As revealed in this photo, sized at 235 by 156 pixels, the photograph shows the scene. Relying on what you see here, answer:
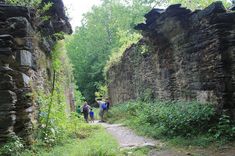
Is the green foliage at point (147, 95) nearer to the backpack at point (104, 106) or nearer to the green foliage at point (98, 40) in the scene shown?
the backpack at point (104, 106)

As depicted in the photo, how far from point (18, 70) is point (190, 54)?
16.9 feet

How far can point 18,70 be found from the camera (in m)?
6.59

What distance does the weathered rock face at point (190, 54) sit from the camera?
7785 mm

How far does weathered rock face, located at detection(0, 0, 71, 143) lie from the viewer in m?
5.79

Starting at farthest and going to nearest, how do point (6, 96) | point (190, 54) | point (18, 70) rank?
point (190, 54) → point (18, 70) → point (6, 96)

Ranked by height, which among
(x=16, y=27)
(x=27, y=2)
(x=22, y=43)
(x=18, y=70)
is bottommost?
(x=18, y=70)

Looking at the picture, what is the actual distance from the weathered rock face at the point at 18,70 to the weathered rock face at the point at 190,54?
428cm

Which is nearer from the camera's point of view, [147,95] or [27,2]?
[27,2]

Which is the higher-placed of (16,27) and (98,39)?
(98,39)

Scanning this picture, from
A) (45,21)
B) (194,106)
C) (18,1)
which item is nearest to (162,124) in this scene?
(194,106)

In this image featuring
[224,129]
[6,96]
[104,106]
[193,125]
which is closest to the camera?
[6,96]

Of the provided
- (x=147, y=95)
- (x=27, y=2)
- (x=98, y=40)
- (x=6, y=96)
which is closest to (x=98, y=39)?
(x=98, y=40)

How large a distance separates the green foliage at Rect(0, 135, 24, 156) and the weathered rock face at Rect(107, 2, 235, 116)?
495 cm

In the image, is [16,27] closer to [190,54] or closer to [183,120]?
[183,120]
